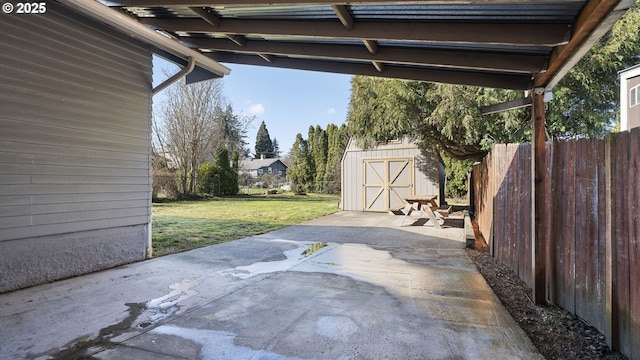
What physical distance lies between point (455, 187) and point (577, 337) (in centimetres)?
1500

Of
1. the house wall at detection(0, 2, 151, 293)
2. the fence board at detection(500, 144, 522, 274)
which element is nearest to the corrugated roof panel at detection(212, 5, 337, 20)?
the house wall at detection(0, 2, 151, 293)

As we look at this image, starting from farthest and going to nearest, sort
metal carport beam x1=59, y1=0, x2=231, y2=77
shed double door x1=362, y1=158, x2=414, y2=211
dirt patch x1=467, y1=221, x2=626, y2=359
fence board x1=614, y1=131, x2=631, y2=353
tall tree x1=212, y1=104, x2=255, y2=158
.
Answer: tall tree x1=212, y1=104, x2=255, y2=158, shed double door x1=362, y1=158, x2=414, y2=211, metal carport beam x1=59, y1=0, x2=231, y2=77, dirt patch x1=467, y1=221, x2=626, y2=359, fence board x1=614, y1=131, x2=631, y2=353

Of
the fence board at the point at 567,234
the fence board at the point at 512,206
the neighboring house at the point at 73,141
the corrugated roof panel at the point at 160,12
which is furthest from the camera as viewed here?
the fence board at the point at 512,206

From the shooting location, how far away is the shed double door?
38.9 ft

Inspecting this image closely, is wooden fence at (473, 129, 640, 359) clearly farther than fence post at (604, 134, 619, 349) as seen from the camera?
No

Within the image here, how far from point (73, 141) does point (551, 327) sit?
5598 mm

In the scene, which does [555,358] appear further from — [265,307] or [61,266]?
[61,266]

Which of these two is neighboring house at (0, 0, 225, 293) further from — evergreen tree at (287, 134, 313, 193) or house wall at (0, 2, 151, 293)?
evergreen tree at (287, 134, 313, 193)

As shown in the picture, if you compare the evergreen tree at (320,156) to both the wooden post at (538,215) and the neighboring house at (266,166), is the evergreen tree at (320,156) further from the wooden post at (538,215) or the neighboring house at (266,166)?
the wooden post at (538,215)

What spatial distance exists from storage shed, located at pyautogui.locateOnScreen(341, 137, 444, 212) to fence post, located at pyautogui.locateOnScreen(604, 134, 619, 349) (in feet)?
29.3

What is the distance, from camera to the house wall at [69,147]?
11.9 ft

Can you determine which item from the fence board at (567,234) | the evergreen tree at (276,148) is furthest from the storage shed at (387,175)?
the evergreen tree at (276,148)

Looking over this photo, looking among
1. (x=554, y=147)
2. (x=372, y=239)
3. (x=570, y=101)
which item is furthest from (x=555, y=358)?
(x=570, y=101)

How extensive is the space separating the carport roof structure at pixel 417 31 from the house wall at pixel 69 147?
87 cm
